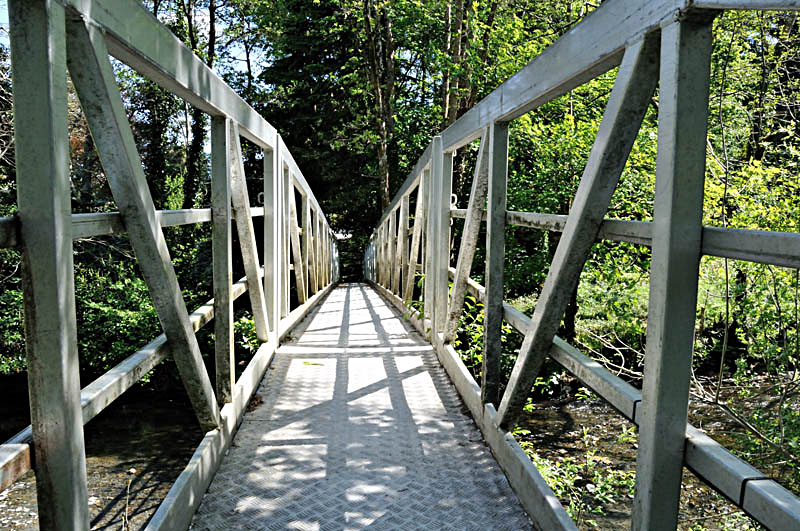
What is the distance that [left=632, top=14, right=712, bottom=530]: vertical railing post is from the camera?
141 centimetres

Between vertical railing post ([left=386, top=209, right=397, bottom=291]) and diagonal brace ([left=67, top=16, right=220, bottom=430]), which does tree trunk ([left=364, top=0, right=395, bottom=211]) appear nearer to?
vertical railing post ([left=386, top=209, right=397, bottom=291])

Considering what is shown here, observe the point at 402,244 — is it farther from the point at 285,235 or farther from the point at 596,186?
the point at 596,186

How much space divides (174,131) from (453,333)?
766 inches

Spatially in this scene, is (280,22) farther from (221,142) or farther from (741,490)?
(741,490)

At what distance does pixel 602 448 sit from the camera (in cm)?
853

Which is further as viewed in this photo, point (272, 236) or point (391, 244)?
point (391, 244)

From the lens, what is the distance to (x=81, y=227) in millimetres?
1600

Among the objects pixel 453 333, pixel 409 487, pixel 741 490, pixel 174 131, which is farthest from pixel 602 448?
pixel 174 131

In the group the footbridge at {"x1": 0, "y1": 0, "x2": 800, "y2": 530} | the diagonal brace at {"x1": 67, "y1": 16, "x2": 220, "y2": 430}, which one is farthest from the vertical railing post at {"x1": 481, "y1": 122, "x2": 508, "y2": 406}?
the diagonal brace at {"x1": 67, "y1": 16, "x2": 220, "y2": 430}

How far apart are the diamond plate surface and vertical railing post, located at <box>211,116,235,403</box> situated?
48 centimetres

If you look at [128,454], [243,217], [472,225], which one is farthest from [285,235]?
[128,454]

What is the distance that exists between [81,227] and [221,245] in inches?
54.1

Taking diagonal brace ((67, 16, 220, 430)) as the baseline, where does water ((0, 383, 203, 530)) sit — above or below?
below

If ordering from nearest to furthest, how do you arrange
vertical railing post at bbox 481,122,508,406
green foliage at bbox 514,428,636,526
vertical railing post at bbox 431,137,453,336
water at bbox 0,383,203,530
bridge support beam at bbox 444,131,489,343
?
vertical railing post at bbox 481,122,508,406, bridge support beam at bbox 444,131,489,343, vertical railing post at bbox 431,137,453,336, green foliage at bbox 514,428,636,526, water at bbox 0,383,203,530
